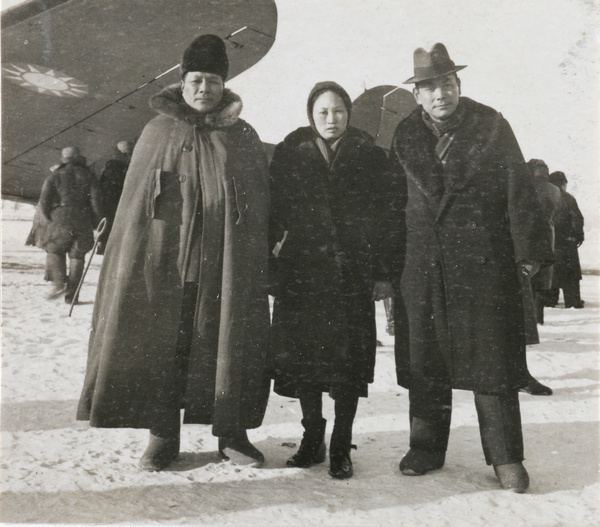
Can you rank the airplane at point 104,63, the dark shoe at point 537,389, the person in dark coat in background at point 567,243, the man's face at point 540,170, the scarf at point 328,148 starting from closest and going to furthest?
the scarf at point 328,148, the dark shoe at point 537,389, the man's face at point 540,170, the airplane at point 104,63, the person in dark coat in background at point 567,243

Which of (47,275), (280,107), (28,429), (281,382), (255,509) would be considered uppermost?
(280,107)

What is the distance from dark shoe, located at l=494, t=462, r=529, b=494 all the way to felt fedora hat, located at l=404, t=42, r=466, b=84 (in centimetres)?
177

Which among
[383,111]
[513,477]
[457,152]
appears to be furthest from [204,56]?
[383,111]

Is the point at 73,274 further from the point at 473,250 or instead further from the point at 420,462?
the point at 473,250

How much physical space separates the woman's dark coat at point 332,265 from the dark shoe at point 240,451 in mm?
326

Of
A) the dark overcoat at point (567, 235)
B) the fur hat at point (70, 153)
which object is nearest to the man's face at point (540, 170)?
the dark overcoat at point (567, 235)

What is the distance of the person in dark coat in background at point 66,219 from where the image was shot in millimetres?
5707

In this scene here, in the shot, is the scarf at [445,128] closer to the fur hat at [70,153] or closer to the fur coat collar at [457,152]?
the fur coat collar at [457,152]

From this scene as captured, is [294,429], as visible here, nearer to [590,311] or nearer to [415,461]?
[415,461]

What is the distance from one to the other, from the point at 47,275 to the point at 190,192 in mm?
4606

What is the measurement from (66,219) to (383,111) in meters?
3.73

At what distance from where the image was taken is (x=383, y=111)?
20.8 ft

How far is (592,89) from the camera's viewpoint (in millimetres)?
2986

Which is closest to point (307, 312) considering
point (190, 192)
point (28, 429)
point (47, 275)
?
point (190, 192)
